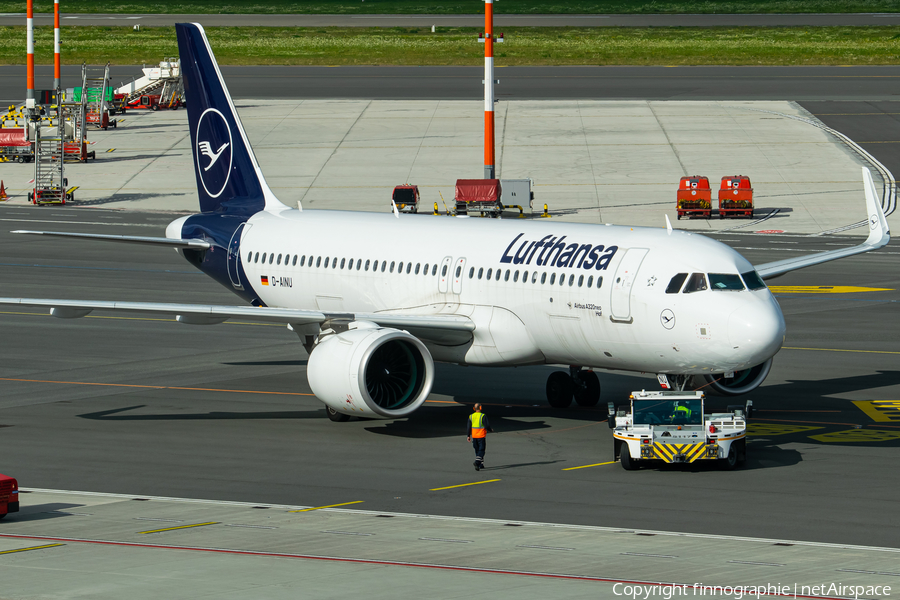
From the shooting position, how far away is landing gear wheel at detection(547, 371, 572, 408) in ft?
117

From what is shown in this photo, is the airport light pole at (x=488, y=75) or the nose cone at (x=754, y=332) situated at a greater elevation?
the airport light pole at (x=488, y=75)

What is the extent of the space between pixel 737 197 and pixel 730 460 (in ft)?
156

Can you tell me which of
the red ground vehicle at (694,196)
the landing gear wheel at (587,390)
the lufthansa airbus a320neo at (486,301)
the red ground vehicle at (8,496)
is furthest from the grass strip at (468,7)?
the red ground vehicle at (8,496)

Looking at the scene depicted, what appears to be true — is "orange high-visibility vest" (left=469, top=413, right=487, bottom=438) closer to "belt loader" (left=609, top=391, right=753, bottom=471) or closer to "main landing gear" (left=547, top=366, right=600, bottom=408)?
"belt loader" (left=609, top=391, right=753, bottom=471)

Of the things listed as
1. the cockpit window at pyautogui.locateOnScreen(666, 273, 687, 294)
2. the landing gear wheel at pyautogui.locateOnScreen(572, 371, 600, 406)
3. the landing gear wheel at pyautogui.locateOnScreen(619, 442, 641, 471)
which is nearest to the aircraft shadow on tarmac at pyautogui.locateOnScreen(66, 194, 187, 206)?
the landing gear wheel at pyautogui.locateOnScreen(572, 371, 600, 406)

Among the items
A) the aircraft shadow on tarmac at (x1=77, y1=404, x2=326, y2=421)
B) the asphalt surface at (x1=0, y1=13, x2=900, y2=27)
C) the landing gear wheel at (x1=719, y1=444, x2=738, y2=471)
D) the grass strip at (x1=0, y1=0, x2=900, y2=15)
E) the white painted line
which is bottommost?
the white painted line

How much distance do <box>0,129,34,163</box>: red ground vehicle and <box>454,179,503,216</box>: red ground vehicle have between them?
36624 millimetres

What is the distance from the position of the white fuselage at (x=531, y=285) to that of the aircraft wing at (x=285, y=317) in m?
0.53

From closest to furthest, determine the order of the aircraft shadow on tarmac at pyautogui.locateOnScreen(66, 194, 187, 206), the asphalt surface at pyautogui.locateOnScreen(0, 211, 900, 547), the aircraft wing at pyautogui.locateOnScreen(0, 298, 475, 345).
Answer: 1. the asphalt surface at pyautogui.locateOnScreen(0, 211, 900, 547)
2. the aircraft wing at pyautogui.locateOnScreen(0, 298, 475, 345)
3. the aircraft shadow on tarmac at pyautogui.locateOnScreen(66, 194, 187, 206)

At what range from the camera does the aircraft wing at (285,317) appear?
31.7 meters

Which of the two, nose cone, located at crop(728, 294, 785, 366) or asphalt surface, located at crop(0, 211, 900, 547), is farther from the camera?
nose cone, located at crop(728, 294, 785, 366)

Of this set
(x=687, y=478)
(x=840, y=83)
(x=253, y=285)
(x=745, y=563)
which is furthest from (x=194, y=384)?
(x=840, y=83)

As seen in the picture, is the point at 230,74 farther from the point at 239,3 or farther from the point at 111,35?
the point at 239,3

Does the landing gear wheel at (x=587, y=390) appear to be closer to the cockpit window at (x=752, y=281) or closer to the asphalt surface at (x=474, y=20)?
the cockpit window at (x=752, y=281)
